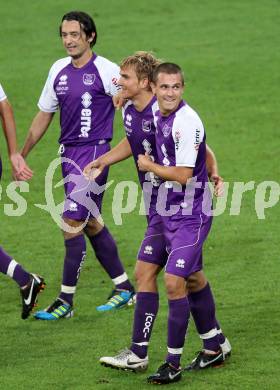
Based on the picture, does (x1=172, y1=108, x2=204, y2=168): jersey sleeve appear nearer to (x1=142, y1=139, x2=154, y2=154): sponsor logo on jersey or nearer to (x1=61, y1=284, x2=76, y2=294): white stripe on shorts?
(x1=142, y1=139, x2=154, y2=154): sponsor logo on jersey

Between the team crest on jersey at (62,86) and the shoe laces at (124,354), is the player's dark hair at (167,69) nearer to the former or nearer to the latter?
the shoe laces at (124,354)

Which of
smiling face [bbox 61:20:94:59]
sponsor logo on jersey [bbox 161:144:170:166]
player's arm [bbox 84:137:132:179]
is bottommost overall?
player's arm [bbox 84:137:132:179]

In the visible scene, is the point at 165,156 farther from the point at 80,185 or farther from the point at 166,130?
the point at 80,185

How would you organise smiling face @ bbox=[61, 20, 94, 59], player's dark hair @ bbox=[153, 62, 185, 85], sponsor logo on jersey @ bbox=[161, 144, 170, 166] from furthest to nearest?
smiling face @ bbox=[61, 20, 94, 59], sponsor logo on jersey @ bbox=[161, 144, 170, 166], player's dark hair @ bbox=[153, 62, 185, 85]

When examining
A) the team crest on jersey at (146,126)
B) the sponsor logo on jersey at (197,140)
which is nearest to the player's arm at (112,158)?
the team crest on jersey at (146,126)

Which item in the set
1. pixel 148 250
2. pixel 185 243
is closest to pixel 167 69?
pixel 185 243

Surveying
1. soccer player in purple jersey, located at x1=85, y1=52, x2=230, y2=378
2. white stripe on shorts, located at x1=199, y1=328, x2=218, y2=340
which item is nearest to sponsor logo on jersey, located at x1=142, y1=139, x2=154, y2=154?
soccer player in purple jersey, located at x1=85, y1=52, x2=230, y2=378

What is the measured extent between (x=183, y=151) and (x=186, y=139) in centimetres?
9

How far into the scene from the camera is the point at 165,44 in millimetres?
21953

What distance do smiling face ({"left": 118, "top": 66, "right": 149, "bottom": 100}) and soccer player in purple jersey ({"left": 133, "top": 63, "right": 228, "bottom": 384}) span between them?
1.15 ft

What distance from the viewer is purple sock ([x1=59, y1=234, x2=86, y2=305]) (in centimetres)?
1130

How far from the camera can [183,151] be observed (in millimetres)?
8883

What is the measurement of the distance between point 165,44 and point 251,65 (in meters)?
1.79

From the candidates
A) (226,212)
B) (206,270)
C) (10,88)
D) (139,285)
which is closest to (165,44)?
(10,88)
